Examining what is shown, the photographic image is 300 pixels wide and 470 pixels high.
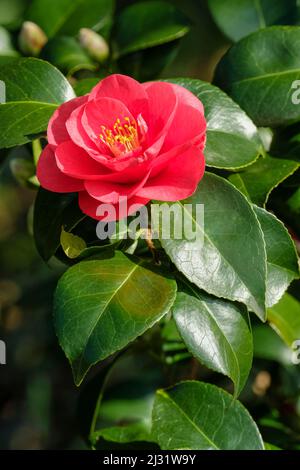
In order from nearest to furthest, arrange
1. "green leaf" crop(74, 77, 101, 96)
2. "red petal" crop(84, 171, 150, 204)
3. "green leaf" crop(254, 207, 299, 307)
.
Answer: "red petal" crop(84, 171, 150, 204) → "green leaf" crop(254, 207, 299, 307) → "green leaf" crop(74, 77, 101, 96)

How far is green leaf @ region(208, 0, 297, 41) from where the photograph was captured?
143cm

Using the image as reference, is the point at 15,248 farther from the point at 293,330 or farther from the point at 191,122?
the point at 191,122

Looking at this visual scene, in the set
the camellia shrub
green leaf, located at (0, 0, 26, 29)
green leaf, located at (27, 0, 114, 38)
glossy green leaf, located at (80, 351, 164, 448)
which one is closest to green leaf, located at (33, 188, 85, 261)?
the camellia shrub

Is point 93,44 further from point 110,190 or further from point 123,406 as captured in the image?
point 123,406

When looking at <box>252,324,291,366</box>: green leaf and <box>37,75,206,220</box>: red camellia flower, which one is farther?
<box>252,324,291,366</box>: green leaf

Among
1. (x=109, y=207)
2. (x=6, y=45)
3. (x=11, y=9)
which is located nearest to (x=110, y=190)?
(x=109, y=207)

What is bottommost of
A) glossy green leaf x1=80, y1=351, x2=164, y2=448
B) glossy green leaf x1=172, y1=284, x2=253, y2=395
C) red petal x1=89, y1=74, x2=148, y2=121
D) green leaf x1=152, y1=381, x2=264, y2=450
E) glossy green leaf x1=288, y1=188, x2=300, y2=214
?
glossy green leaf x1=80, y1=351, x2=164, y2=448

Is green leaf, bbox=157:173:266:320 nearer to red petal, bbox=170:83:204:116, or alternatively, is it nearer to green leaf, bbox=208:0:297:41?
red petal, bbox=170:83:204:116

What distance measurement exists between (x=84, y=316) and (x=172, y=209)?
0.58 feet

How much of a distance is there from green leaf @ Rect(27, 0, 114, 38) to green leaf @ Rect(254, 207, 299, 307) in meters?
0.64

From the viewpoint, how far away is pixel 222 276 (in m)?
1.00

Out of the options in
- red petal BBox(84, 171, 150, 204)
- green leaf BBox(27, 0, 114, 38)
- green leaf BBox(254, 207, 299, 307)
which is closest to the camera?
red petal BBox(84, 171, 150, 204)

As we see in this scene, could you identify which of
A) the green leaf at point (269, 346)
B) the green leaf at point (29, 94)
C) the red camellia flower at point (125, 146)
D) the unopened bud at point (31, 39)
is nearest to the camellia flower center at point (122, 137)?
the red camellia flower at point (125, 146)

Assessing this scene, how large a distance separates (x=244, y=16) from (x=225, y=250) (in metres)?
0.61
